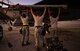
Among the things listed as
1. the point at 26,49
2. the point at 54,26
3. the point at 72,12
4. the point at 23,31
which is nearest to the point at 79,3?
the point at 72,12

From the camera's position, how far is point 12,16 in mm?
24031

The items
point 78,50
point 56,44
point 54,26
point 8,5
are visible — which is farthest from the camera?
point 8,5

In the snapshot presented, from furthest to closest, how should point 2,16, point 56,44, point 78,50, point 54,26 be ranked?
point 2,16, point 54,26, point 78,50, point 56,44

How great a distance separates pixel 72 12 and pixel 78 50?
611cm

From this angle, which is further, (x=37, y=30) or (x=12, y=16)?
(x=12, y=16)

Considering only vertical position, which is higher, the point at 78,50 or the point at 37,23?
the point at 37,23

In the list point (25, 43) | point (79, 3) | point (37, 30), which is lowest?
point (25, 43)

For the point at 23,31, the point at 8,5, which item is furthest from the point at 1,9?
the point at 23,31

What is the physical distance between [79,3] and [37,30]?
273 inches

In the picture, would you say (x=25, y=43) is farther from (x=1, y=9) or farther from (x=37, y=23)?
(x=1, y=9)

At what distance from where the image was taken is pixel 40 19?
528 inches

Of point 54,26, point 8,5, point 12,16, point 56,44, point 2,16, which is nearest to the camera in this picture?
point 56,44

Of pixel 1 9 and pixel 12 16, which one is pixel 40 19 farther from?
pixel 12 16

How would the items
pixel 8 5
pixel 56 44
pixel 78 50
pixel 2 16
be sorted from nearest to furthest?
pixel 56 44 < pixel 78 50 < pixel 8 5 < pixel 2 16
